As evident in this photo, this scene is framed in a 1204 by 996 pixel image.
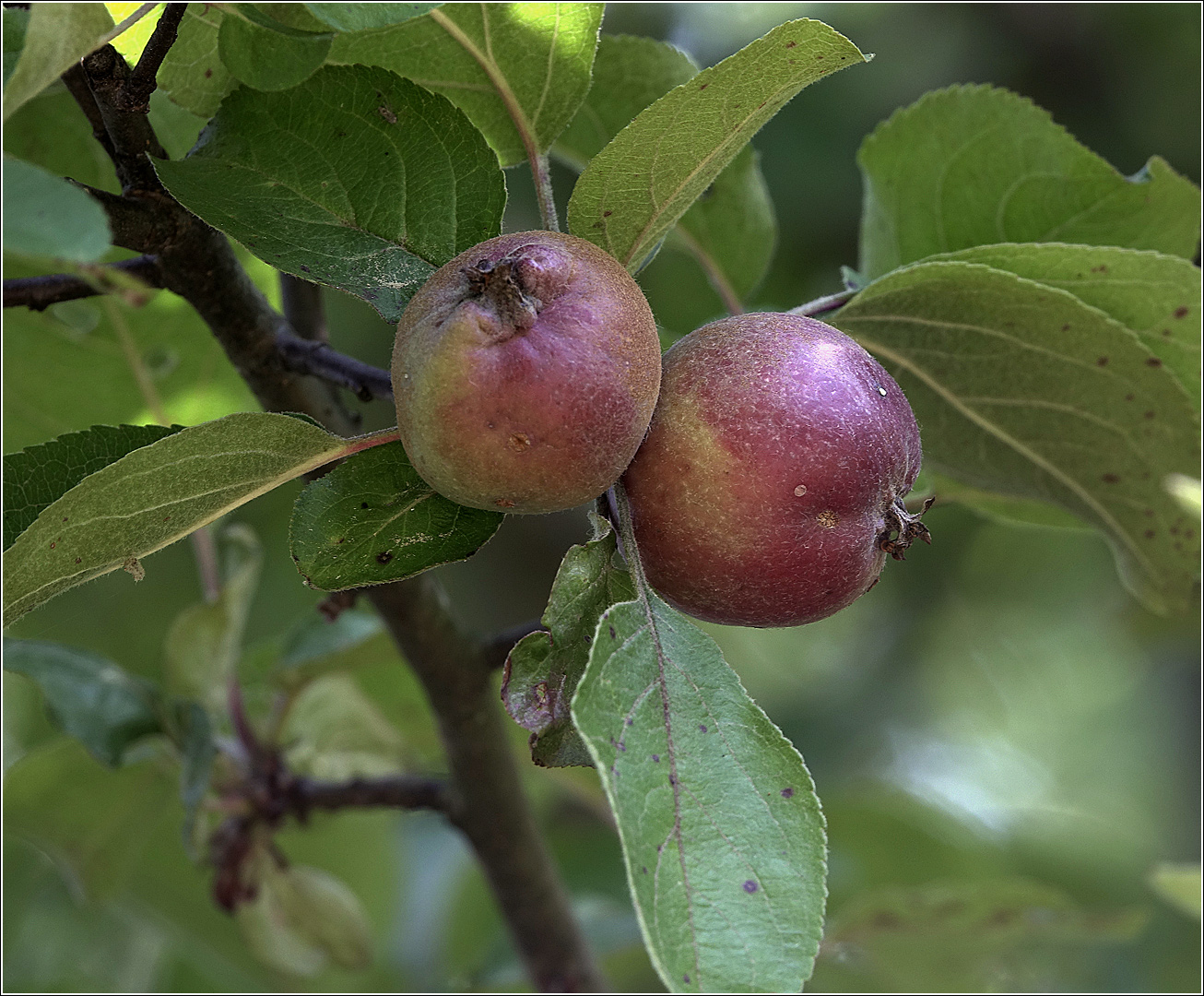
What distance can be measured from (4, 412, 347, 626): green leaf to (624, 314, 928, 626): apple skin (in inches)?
12.4

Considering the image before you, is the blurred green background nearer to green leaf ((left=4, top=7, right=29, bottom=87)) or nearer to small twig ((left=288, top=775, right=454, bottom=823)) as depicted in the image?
small twig ((left=288, top=775, right=454, bottom=823))

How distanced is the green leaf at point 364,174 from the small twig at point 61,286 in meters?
0.19

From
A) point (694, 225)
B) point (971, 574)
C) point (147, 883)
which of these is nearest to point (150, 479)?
point (694, 225)

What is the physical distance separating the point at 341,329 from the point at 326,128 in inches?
93.4

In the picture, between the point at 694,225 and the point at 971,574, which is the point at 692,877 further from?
the point at 971,574

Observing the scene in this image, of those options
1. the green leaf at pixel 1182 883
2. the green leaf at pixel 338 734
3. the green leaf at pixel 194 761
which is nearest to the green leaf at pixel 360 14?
the green leaf at pixel 194 761

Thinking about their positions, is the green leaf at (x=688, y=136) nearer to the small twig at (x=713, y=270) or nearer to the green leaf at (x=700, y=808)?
the green leaf at (x=700, y=808)

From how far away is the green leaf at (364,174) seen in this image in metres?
1.14

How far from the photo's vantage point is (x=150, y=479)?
1.03m

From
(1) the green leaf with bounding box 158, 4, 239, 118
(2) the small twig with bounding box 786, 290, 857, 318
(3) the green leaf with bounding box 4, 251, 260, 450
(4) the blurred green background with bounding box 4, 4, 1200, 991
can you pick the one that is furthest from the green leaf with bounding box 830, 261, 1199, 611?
(3) the green leaf with bounding box 4, 251, 260, 450

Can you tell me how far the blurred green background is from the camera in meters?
2.08

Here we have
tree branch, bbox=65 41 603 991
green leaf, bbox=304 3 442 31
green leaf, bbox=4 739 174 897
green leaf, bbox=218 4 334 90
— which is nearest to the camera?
green leaf, bbox=304 3 442 31

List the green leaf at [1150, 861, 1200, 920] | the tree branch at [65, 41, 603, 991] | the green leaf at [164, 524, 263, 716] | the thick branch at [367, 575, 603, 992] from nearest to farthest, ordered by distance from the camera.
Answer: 1. the tree branch at [65, 41, 603, 991]
2. the thick branch at [367, 575, 603, 992]
3. the green leaf at [1150, 861, 1200, 920]
4. the green leaf at [164, 524, 263, 716]

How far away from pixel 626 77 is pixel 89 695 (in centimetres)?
119
